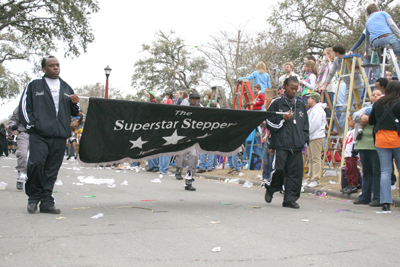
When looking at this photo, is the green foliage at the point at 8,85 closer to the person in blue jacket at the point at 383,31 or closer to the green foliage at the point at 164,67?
the green foliage at the point at 164,67

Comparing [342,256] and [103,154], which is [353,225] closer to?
[342,256]

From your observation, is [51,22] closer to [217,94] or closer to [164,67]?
[217,94]

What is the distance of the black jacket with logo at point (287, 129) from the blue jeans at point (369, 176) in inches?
55.4

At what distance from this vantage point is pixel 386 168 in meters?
7.05

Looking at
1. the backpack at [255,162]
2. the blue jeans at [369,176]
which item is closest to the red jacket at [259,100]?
the backpack at [255,162]

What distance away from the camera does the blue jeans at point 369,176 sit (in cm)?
762

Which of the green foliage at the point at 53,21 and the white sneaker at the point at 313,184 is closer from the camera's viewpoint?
the white sneaker at the point at 313,184

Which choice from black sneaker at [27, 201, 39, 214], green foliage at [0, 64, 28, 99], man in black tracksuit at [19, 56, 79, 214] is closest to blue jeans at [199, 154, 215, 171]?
man in black tracksuit at [19, 56, 79, 214]

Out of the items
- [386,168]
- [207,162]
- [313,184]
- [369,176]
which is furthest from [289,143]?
[207,162]

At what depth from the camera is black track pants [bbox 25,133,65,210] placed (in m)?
5.67

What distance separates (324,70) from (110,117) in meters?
7.41

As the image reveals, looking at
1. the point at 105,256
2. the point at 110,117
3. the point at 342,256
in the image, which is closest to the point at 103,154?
the point at 110,117

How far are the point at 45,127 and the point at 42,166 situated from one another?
0.54m

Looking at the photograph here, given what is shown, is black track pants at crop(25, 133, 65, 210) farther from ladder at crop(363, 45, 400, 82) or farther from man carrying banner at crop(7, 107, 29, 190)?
ladder at crop(363, 45, 400, 82)
